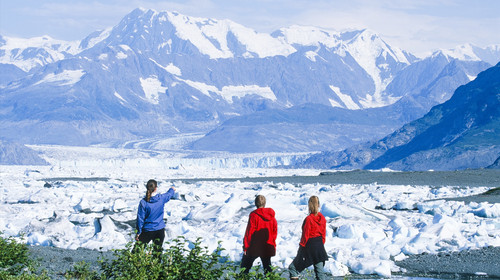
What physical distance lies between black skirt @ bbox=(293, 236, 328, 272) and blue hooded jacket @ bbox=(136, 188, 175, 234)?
237cm

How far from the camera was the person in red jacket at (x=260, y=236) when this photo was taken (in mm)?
11328

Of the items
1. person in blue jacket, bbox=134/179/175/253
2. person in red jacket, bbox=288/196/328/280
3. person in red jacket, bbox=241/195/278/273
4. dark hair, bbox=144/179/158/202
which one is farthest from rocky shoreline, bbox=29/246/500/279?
person in red jacket, bbox=241/195/278/273

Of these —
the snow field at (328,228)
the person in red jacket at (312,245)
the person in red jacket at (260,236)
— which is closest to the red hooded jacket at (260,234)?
the person in red jacket at (260,236)

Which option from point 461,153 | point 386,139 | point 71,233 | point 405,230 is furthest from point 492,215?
point 386,139

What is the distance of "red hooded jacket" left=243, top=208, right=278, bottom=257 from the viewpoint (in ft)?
37.2

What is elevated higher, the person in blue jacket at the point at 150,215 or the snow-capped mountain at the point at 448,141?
the snow-capped mountain at the point at 448,141

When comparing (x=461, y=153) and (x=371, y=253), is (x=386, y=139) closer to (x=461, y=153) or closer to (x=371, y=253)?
(x=461, y=153)

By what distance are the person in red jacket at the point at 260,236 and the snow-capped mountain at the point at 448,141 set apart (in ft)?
273

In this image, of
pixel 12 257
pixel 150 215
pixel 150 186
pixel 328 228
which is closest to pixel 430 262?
pixel 328 228

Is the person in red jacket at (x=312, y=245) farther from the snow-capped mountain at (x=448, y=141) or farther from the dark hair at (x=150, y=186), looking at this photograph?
the snow-capped mountain at (x=448, y=141)

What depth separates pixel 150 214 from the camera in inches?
473

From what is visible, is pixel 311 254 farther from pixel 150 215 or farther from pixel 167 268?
pixel 150 215

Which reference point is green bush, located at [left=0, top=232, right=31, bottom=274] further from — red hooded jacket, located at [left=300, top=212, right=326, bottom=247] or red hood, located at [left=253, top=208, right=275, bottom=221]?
red hooded jacket, located at [left=300, top=212, right=326, bottom=247]

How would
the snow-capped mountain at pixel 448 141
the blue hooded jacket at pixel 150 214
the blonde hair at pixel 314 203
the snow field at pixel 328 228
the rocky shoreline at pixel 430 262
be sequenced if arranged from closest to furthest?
the blonde hair at pixel 314 203
the blue hooded jacket at pixel 150 214
the rocky shoreline at pixel 430 262
the snow field at pixel 328 228
the snow-capped mountain at pixel 448 141
